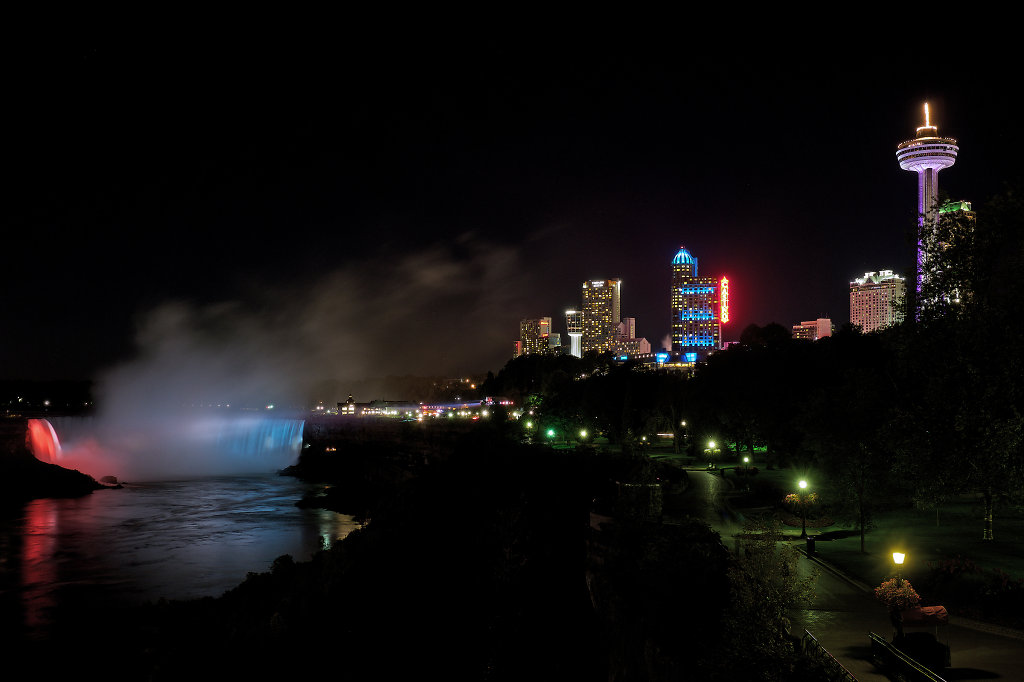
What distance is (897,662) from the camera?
11.2m

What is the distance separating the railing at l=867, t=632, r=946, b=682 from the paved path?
0.70ft

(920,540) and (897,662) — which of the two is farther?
(920,540)

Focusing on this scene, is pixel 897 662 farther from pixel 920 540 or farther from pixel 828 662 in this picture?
pixel 920 540

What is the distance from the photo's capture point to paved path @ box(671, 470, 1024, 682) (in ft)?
38.2

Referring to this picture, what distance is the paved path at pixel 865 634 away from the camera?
11.6 metres

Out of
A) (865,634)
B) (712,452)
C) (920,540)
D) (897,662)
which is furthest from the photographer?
(712,452)

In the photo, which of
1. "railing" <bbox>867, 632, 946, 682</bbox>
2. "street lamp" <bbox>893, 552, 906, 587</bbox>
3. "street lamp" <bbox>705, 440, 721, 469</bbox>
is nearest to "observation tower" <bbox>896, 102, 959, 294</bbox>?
"street lamp" <bbox>705, 440, 721, 469</bbox>

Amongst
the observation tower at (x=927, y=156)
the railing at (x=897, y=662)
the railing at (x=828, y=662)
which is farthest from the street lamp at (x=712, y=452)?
the observation tower at (x=927, y=156)

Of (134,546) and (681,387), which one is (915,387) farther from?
(681,387)

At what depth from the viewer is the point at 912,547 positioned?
20.8 metres

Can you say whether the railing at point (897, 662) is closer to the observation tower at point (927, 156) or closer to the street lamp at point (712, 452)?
the street lamp at point (712, 452)

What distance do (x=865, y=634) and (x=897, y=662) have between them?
2.77m

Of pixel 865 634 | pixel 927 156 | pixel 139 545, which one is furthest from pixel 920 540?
pixel 927 156

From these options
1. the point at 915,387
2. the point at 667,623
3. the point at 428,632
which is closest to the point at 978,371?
the point at 915,387
